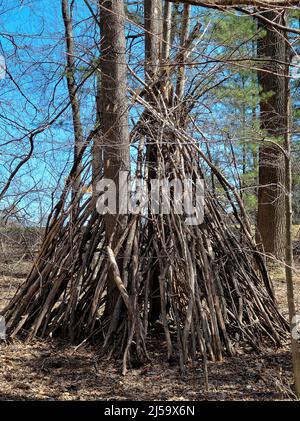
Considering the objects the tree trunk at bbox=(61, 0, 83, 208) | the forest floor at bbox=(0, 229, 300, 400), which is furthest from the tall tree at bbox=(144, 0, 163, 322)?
the tree trunk at bbox=(61, 0, 83, 208)

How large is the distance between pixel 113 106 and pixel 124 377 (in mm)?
2053

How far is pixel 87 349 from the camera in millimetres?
3812

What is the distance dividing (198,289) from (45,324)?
132 centimetres

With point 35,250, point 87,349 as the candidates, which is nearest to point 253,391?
point 87,349

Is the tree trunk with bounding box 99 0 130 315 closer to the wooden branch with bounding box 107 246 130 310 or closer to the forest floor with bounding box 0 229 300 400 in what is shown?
the wooden branch with bounding box 107 246 130 310

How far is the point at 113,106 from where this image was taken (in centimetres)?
399

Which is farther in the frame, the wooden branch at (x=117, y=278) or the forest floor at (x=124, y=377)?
the wooden branch at (x=117, y=278)

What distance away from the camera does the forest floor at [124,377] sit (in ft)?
10.0

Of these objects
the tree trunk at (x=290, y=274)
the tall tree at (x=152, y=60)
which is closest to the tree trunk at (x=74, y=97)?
the tall tree at (x=152, y=60)

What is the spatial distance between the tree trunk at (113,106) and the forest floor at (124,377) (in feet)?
1.90

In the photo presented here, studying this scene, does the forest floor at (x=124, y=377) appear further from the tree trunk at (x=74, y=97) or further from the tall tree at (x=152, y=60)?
the tree trunk at (x=74, y=97)

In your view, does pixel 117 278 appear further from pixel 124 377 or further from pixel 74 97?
pixel 74 97

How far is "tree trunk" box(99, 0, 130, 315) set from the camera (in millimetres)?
3895
